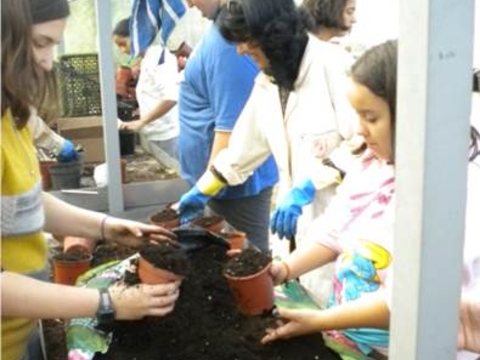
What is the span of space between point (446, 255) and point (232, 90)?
1598 mm

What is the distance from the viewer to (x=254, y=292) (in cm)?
133

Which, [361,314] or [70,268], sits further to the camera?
[70,268]

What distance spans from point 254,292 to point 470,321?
1.51 feet

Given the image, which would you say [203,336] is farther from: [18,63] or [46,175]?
[46,175]

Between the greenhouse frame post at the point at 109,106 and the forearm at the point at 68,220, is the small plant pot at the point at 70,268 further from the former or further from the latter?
the greenhouse frame post at the point at 109,106

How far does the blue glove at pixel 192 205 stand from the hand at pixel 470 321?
1.12 metres

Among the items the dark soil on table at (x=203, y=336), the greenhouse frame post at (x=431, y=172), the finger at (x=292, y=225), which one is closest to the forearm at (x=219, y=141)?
the finger at (x=292, y=225)

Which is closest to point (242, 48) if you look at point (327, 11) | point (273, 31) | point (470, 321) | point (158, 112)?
point (273, 31)

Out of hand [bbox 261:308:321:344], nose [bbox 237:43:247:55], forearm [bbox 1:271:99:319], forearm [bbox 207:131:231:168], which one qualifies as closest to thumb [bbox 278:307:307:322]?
hand [bbox 261:308:321:344]

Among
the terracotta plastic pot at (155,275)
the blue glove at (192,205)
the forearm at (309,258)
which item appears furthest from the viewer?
the blue glove at (192,205)

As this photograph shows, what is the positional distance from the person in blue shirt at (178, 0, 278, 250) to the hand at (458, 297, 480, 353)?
1149 millimetres

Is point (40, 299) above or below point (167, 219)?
above

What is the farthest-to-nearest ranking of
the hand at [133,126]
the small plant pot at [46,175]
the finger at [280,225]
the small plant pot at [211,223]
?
the hand at [133,126] → the small plant pot at [46,175] → the finger at [280,225] → the small plant pot at [211,223]

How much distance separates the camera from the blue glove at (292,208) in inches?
73.0
